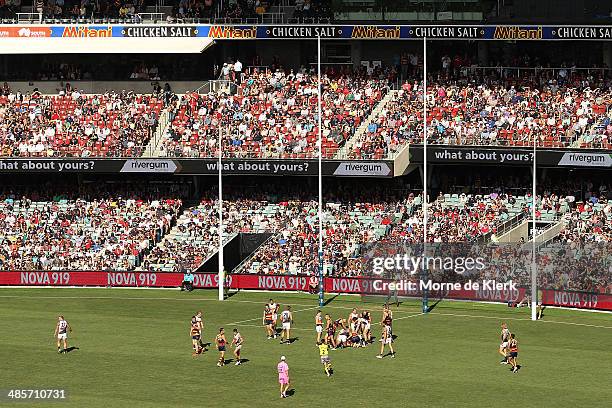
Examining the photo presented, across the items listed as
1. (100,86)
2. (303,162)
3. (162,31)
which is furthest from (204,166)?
(100,86)

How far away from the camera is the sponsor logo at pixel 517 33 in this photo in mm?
71688

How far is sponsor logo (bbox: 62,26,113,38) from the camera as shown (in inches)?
3051

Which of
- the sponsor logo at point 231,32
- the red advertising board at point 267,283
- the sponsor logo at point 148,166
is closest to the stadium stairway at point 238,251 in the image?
the red advertising board at point 267,283

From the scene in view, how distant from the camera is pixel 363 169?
69.1 m

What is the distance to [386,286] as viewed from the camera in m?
60.9

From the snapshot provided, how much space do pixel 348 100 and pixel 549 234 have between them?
591 inches

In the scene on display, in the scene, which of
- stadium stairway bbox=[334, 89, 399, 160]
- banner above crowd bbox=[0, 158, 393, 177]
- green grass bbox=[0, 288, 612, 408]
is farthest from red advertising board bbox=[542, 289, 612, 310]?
stadium stairway bbox=[334, 89, 399, 160]

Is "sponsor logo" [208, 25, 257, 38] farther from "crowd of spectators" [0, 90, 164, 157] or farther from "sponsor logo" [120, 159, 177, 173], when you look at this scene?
"sponsor logo" [120, 159, 177, 173]

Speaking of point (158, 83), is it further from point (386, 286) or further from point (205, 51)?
point (386, 286)

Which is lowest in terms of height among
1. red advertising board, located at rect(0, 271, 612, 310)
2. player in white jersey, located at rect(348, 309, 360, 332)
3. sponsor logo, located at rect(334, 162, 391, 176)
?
player in white jersey, located at rect(348, 309, 360, 332)

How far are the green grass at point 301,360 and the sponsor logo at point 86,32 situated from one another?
19936 mm

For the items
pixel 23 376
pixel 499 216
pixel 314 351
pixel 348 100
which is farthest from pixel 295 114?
pixel 23 376

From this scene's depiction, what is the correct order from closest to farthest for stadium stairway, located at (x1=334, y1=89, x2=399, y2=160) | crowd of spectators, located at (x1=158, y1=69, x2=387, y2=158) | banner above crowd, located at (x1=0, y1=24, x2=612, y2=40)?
stadium stairway, located at (x1=334, y1=89, x2=399, y2=160) < banner above crowd, located at (x1=0, y1=24, x2=612, y2=40) < crowd of spectators, located at (x1=158, y1=69, x2=387, y2=158)

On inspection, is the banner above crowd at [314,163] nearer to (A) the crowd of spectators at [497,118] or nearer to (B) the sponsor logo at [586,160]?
(B) the sponsor logo at [586,160]
